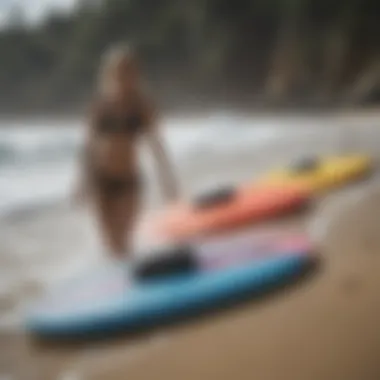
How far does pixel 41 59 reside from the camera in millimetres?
980

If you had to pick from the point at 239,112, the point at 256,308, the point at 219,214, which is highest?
the point at 239,112

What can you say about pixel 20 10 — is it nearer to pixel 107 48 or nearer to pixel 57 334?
pixel 107 48

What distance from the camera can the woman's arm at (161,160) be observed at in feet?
3.26

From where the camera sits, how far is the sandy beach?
94 cm

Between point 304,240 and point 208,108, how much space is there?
0.20 metres

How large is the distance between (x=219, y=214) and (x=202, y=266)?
67mm

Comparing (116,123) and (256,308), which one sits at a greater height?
(116,123)

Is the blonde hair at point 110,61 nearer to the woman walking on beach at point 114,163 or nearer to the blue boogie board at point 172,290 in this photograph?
the woman walking on beach at point 114,163

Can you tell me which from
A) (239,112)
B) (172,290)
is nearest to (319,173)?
(239,112)

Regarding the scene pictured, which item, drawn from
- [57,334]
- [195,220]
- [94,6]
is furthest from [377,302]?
[94,6]

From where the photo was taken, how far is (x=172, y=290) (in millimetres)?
944

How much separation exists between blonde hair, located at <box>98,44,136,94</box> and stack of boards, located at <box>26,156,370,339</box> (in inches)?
6.6

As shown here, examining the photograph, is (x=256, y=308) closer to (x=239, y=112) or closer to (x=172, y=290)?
(x=172, y=290)

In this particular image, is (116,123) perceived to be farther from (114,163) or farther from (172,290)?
(172,290)
